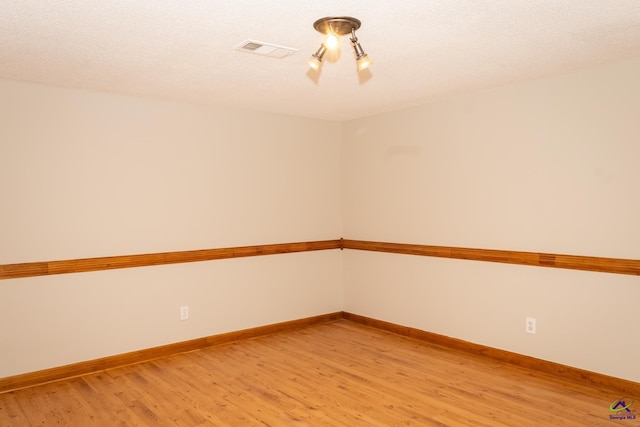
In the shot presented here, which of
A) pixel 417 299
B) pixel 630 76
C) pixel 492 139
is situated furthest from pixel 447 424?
pixel 630 76

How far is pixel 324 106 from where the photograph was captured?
4.70 meters

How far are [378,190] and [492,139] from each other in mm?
1419

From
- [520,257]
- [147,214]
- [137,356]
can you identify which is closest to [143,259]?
[147,214]

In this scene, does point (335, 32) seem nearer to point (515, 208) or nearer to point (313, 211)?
point (515, 208)

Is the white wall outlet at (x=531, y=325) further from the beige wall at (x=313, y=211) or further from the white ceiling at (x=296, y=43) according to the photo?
the white ceiling at (x=296, y=43)

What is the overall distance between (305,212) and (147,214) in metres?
1.77

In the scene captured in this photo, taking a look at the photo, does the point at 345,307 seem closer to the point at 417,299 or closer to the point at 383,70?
the point at 417,299

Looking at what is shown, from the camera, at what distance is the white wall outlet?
152 inches

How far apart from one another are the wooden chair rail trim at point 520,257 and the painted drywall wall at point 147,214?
986 millimetres

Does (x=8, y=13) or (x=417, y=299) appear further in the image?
(x=417, y=299)

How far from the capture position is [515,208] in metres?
3.97

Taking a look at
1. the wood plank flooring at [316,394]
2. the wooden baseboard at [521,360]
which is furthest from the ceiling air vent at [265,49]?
the wooden baseboard at [521,360]

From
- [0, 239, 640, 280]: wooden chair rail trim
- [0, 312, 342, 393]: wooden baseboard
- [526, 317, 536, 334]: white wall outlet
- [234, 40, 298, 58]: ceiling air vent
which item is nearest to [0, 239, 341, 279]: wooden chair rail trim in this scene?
[0, 239, 640, 280]: wooden chair rail trim

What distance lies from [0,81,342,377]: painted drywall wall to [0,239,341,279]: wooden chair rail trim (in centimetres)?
6
